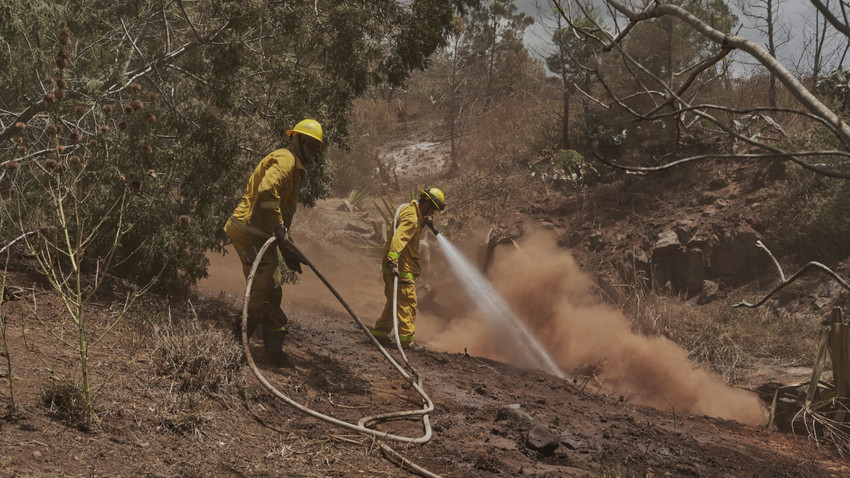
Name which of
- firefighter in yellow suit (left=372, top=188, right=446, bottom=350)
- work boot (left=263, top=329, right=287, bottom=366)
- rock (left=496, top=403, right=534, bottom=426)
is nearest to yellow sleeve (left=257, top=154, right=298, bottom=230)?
work boot (left=263, top=329, right=287, bottom=366)

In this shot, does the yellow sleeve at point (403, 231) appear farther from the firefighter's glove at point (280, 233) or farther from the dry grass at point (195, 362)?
the dry grass at point (195, 362)

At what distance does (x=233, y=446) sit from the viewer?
3.98 meters

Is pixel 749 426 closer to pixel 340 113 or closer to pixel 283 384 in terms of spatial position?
pixel 283 384

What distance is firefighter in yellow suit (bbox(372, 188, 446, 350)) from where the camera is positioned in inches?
310

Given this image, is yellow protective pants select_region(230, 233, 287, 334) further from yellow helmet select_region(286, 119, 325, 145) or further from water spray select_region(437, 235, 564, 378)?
water spray select_region(437, 235, 564, 378)

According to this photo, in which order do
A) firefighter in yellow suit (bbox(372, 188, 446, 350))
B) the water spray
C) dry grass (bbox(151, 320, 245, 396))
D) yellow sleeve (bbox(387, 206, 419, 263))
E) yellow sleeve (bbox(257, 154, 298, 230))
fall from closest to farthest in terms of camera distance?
dry grass (bbox(151, 320, 245, 396))
yellow sleeve (bbox(257, 154, 298, 230))
yellow sleeve (bbox(387, 206, 419, 263))
firefighter in yellow suit (bbox(372, 188, 446, 350))
the water spray

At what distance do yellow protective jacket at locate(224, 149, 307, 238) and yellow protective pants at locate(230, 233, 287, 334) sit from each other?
0.38ft

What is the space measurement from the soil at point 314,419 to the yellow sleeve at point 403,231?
A: 1159 mm

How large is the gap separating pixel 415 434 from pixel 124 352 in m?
2.22

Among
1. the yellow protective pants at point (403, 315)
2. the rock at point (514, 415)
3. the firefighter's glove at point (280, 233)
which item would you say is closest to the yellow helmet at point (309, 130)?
the firefighter's glove at point (280, 233)

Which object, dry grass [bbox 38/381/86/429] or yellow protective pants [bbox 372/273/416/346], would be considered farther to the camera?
yellow protective pants [bbox 372/273/416/346]

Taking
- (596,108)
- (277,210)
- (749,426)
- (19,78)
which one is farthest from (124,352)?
(596,108)

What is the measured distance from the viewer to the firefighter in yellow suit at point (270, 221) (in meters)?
5.86

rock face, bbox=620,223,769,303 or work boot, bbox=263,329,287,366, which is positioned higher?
rock face, bbox=620,223,769,303
